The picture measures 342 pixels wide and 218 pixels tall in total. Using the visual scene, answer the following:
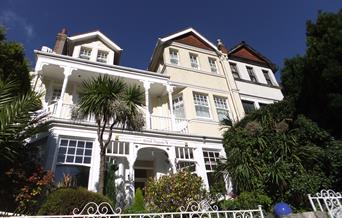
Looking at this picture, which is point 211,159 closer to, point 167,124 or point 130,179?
point 167,124

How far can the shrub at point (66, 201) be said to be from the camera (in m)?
5.86

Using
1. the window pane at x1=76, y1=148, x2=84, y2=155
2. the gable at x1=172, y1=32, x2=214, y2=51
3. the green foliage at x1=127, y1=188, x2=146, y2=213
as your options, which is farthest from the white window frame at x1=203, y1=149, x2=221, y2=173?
the gable at x1=172, y1=32, x2=214, y2=51

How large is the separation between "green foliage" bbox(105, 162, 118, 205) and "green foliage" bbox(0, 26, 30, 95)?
13.9ft

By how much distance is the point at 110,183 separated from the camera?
29.2ft

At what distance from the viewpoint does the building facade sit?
9.87 metres

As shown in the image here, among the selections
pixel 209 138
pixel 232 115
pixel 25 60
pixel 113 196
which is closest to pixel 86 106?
pixel 25 60

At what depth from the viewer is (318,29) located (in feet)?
30.7

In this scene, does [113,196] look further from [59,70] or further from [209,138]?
[59,70]

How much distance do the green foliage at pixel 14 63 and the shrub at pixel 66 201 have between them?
11.5 feet

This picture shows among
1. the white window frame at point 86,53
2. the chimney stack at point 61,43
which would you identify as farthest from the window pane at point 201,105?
the chimney stack at point 61,43

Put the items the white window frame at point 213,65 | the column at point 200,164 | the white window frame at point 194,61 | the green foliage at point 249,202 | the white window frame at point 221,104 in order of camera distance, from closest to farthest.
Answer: the green foliage at point 249,202
the column at point 200,164
the white window frame at point 221,104
the white window frame at point 194,61
the white window frame at point 213,65

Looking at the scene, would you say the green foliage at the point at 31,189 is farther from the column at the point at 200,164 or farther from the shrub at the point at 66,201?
the column at the point at 200,164

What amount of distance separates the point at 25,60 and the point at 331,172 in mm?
11681

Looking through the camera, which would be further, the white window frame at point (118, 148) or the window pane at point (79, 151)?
the white window frame at point (118, 148)
